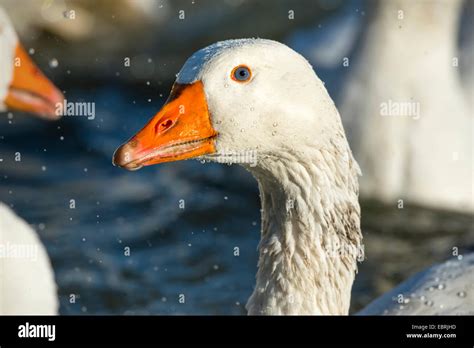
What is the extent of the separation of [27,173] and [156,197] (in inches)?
45.5

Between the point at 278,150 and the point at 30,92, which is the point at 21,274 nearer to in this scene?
the point at 30,92

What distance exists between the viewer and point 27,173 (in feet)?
29.4

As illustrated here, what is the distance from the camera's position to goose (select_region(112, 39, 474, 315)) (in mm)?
4180

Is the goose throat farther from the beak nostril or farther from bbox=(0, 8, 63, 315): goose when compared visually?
bbox=(0, 8, 63, 315): goose

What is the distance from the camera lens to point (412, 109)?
7.96 metres

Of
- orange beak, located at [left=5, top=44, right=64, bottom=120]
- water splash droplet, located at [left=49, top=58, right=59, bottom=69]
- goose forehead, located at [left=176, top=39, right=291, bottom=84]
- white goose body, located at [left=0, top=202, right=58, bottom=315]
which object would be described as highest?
water splash droplet, located at [left=49, top=58, right=59, bottom=69]

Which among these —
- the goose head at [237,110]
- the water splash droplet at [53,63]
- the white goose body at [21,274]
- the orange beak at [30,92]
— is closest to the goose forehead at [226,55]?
the goose head at [237,110]

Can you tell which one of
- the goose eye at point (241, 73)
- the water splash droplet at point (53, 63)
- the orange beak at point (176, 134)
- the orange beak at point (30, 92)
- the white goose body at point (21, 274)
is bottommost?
the white goose body at point (21, 274)

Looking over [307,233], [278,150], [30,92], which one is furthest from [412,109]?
[278,150]

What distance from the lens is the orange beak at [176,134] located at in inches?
165

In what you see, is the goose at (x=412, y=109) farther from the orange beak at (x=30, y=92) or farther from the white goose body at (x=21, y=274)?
the white goose body at (x=21, y=274)

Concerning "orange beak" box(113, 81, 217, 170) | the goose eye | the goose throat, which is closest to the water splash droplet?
the goose throat
